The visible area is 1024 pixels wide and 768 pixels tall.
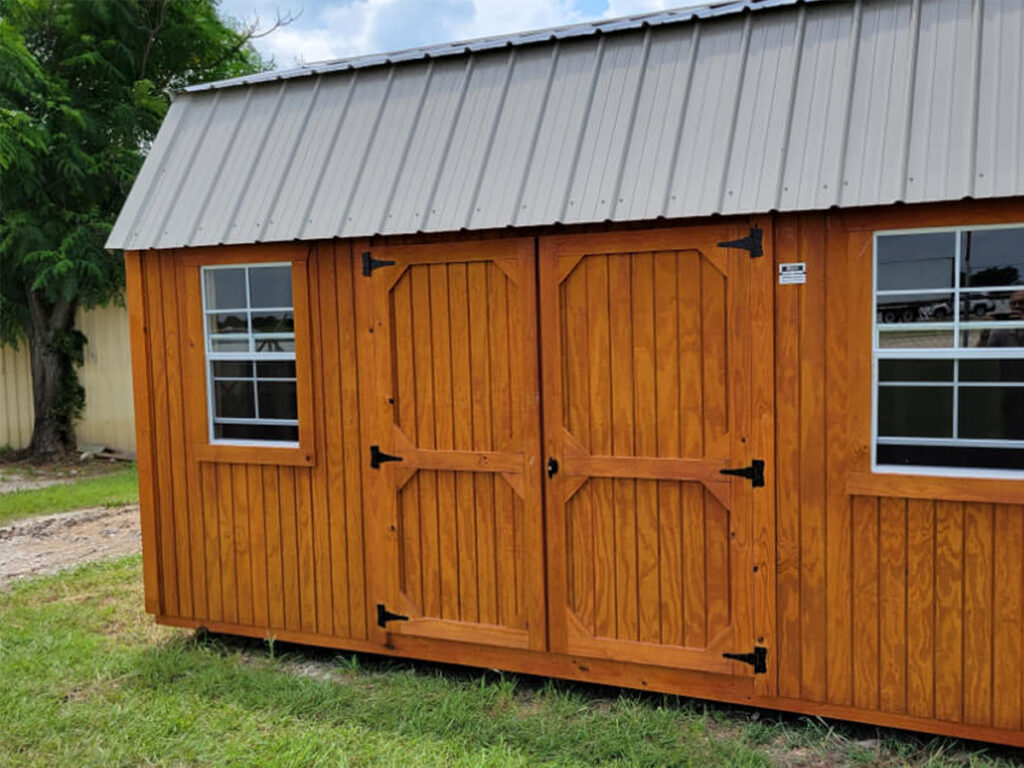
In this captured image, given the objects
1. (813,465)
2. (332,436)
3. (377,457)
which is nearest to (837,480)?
(813,465)

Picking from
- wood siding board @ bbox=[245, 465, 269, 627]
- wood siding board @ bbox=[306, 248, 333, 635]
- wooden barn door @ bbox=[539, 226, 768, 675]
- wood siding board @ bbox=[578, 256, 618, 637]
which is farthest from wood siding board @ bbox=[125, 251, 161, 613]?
wood siding board @ bbox=[578, 256, 618, 637]

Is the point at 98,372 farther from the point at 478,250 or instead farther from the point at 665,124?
the point at 665,124

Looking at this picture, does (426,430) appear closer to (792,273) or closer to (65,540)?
(792,273)

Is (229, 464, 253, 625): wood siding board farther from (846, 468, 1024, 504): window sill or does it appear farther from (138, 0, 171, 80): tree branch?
(138, 0, 171, 80): tree branch

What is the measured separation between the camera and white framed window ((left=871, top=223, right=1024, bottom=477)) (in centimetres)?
354

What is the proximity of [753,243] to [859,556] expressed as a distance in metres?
1.33

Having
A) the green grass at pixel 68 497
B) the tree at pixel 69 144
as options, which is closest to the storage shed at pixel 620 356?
the green grass at pixel 68 497

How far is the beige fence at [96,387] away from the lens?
449 inches

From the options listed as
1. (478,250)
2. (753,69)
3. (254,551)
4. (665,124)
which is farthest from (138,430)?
(753,69)

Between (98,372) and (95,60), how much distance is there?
362 cm

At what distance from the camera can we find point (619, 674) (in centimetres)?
428

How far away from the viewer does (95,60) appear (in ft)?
34.6

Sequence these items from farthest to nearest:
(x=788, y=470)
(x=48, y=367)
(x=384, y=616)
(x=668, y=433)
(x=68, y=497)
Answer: (x=48, y=367) < (x=68, y=497) < (x=384, y=616) < (x=668, y=433) < (x=788, y=470)

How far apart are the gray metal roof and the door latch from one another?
1.05 metres
